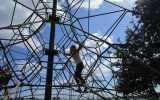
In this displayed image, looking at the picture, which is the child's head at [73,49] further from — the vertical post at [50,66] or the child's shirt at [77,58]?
the vertical post at [50,66]

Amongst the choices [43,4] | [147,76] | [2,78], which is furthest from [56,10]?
[147,76]

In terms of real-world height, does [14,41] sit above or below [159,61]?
below

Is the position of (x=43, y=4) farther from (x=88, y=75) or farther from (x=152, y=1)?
(x=152, y=1)

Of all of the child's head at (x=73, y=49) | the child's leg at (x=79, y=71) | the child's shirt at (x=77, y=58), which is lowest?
the child's leg at (x=79, y=71)

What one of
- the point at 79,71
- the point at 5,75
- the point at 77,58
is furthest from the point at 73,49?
the point at 5,75

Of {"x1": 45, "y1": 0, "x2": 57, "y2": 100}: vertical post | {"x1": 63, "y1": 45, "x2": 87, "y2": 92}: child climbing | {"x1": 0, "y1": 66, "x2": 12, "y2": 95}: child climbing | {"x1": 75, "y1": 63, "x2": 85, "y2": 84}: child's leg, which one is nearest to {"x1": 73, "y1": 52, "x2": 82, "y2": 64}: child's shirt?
{"x1": 63, "y1": 45, "x2": 87, "y2": 92}: child climbing

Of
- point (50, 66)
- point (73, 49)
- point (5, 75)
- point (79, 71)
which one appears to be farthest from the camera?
point (50, 66)

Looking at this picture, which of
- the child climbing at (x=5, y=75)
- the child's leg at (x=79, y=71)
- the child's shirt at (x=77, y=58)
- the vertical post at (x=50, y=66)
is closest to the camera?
the child's leg at (x=79, y=71)

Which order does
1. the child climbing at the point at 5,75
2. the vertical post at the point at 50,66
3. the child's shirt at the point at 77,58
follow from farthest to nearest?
1. the vertical post at the point at 50,66
2. the child climbing at the point at 5,75
3. the child's shirt at the point at 77,58

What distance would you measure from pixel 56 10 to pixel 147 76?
20315 millimetres

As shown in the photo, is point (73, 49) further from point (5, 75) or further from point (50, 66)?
point (5, 75)

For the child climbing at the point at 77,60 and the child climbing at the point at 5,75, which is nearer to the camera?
the child climbing at the point at 77,60

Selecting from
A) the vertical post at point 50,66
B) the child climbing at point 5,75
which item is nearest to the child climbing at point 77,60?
the vertical post at point 50,66

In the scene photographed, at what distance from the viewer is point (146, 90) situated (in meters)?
32.0
